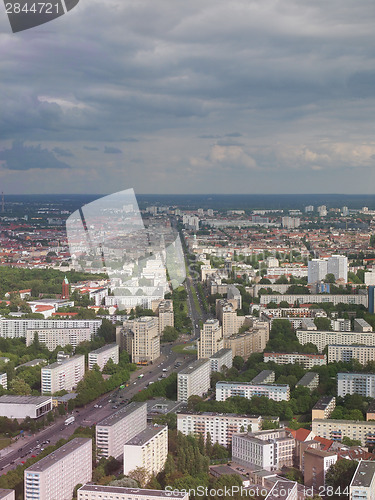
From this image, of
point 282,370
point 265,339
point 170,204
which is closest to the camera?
point 282,370

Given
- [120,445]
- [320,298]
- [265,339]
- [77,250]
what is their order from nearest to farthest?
[120,445], [265,339], [320,298], [77,250]

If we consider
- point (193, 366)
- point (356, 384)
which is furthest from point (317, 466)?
point (193, 366)

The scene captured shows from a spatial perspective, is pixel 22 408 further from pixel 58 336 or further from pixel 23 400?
pixel 58 336

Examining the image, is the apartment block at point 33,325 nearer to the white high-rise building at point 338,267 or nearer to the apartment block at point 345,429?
the apartment block at point 345,429

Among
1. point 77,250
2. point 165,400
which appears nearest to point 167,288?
point 77,250

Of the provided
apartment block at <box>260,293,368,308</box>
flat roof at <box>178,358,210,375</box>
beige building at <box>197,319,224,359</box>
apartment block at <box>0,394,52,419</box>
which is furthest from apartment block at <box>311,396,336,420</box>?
apartment block at <box>260,293,368,308</box>

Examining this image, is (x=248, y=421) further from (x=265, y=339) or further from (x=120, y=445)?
(x=265, y=339)

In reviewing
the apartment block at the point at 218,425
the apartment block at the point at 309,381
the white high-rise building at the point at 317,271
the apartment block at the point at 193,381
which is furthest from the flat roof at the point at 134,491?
the white high-rise building at the point at 317,271
